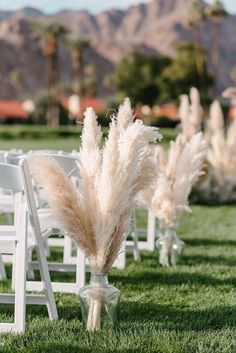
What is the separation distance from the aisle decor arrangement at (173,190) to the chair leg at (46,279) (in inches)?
80.3

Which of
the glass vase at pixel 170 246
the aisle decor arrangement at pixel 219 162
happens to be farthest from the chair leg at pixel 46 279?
the aisle decor arrangement at pixel 219 162

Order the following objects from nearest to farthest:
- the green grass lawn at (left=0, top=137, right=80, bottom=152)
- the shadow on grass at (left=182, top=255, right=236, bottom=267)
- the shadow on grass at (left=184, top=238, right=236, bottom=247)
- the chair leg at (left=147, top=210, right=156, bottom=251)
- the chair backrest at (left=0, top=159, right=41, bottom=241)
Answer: the chair backrest at (left=0, top=159, right=41, bottom=241)
the shadow on grass at (left=182, top=255, right=236, bottom=267)
the chair leg at (left=147, top=210, right=156, bottom=251)
the shadow on grass at (left=184, top=238, right=236, bottom=247)
the green grass lawn at (left=0, top=137, right=80, bottom=152)

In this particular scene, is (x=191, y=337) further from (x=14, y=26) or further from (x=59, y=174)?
(x=14, y=26)

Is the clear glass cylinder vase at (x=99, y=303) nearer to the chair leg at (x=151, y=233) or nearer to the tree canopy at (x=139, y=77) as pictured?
the chair leg at (x=151, y=233)

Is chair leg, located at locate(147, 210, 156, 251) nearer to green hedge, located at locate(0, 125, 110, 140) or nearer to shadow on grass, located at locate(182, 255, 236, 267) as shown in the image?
shadow on grass, located at locate(182, 255, 236, 267)

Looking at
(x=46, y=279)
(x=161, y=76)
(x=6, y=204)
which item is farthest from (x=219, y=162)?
(x=161, y=76)

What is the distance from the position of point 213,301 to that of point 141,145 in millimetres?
1695

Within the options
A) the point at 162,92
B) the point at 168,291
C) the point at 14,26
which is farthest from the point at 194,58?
the point at 14,26

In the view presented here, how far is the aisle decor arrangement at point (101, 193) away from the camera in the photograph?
425cm

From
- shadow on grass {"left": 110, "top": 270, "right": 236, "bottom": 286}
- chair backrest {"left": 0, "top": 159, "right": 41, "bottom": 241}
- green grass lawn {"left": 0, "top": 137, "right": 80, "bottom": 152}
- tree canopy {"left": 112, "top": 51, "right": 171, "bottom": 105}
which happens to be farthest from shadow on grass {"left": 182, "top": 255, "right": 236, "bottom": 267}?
tree canopy {"left": 112, "top": 51, "right": 171, "bottom": 105}

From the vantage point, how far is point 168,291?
599 cm

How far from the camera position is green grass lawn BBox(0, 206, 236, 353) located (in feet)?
13.8

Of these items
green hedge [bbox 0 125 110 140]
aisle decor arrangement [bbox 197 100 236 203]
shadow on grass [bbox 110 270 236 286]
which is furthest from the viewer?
green hedge [bbox 0 125 110 140]

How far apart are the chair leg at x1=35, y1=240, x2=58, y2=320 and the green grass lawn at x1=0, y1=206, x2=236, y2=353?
0.07 meters
